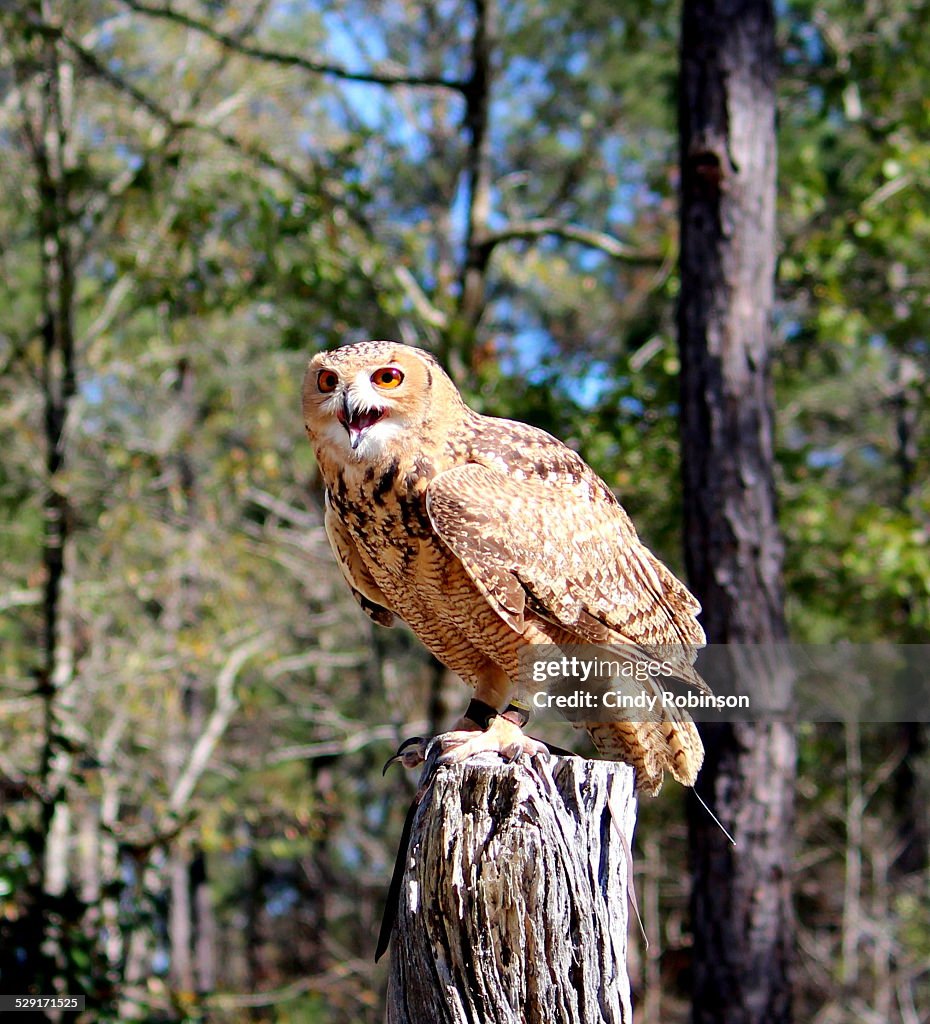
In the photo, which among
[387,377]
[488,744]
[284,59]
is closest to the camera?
[488,744]

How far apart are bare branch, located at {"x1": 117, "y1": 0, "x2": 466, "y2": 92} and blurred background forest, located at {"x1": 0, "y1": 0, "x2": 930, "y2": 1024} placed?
0.03m

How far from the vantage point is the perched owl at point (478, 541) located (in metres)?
2.43

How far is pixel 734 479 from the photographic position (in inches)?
158

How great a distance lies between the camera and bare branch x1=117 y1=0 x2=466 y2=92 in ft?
18.0

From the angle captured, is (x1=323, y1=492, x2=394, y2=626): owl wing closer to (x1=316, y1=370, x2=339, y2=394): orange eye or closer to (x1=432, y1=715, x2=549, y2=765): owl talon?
(x1=316, y1=370, x2=339, y2=394): orange eye

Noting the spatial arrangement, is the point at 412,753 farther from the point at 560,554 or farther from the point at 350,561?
the point at 560,554

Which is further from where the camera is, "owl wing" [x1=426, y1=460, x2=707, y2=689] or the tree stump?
"owl wing" [x1=426, y1=460, x2=707, y2=689]

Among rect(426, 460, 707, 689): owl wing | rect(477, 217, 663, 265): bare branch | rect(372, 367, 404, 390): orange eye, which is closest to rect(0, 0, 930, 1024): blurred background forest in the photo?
rect(477, 217, 663, 265): bare branch

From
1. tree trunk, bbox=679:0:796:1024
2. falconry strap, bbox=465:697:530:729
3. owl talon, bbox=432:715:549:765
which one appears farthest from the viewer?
tree trunk, bbox=679:0:796:1024

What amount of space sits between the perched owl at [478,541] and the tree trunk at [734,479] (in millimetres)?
1242

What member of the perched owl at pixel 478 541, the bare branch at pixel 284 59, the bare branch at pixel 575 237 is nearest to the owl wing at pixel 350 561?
the perched owl at pixel 478 541

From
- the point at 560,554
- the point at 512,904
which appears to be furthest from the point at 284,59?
the point at 512,904

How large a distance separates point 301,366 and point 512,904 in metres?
8.05

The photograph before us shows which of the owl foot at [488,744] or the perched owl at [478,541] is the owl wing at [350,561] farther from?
the owl foot at [488,744]
